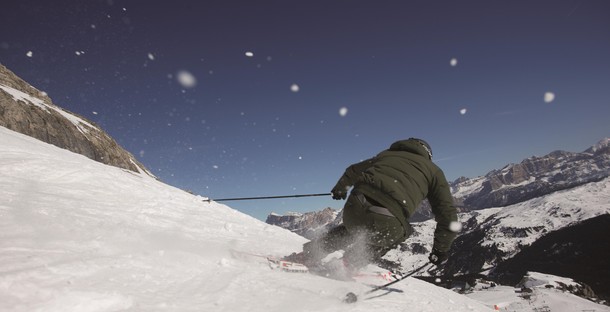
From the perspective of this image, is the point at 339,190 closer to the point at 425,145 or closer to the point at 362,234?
the point at 362,234

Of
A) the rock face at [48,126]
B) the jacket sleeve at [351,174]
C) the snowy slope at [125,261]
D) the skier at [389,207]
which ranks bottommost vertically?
the snowy slope at [125,261]

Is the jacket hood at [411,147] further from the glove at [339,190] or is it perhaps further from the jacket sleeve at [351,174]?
the glove at [339,190]

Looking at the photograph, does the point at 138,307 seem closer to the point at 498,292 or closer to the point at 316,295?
the point at 316,295

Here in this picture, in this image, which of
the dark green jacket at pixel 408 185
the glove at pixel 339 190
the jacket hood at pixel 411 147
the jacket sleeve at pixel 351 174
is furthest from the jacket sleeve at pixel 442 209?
the glove at pixel 339 190

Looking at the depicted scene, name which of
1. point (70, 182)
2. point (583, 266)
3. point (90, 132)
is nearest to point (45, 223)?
point (70, 182)

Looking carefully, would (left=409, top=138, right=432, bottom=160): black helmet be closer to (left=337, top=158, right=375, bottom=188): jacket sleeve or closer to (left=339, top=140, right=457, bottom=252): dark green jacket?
(left=339, top=140, right=457, bottom=252): dark green jacket

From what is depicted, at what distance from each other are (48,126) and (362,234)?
50838mm

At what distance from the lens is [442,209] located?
584 centimetres

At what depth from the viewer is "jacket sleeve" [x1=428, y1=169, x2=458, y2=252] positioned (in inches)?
229

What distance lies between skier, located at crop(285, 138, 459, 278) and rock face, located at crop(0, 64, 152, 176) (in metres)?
42.7

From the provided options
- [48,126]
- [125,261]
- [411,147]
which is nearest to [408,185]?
[411,147]

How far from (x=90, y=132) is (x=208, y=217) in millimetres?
56029

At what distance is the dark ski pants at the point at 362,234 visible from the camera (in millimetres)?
5477

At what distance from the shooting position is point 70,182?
7.90 meters
